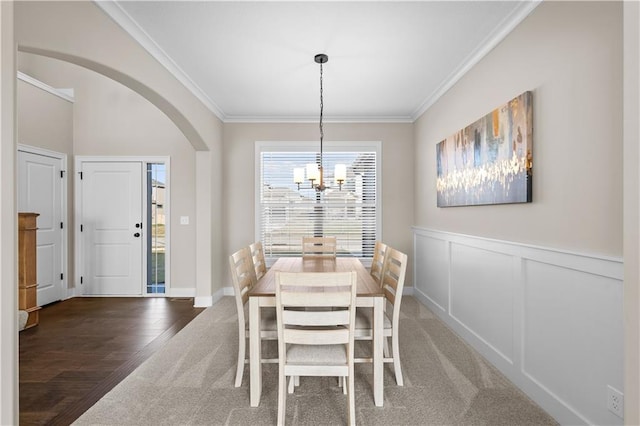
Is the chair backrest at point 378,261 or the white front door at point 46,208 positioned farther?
the white front door at point 46,208

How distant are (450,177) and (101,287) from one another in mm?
5092

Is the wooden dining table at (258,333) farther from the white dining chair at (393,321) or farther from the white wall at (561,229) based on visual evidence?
the white wall at (561,229)

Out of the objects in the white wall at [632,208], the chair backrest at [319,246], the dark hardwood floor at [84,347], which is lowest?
the dark hardwood floor at [84,347]

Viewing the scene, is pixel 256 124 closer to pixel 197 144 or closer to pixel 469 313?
pixel 197 144

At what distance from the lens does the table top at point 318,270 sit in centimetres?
211

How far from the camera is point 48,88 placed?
4.42 metres

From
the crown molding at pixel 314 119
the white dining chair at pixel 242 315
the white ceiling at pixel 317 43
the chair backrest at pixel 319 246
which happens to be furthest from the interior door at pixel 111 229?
the white dining chair at pixel 242 315

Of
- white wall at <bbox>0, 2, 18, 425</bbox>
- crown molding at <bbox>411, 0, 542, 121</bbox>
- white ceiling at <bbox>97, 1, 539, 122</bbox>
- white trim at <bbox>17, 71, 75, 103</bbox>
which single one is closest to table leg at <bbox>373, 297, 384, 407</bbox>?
white wall at <bbox>0, 2, 18, 425</bbox>

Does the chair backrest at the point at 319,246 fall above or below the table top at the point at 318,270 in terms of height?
above

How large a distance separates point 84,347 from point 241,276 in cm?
190

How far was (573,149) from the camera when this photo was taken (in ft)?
6.07

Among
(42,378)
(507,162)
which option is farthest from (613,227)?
(42,378)

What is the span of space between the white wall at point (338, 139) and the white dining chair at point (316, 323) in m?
3.15

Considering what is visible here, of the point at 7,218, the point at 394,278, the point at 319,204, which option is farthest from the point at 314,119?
the point at 7,218
